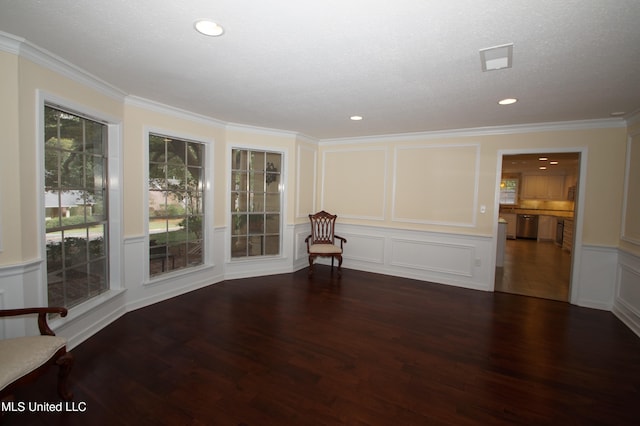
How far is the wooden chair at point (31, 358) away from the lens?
1.54 metres

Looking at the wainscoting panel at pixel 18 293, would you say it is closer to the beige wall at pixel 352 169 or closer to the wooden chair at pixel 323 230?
the beige wall at pixel 352 169

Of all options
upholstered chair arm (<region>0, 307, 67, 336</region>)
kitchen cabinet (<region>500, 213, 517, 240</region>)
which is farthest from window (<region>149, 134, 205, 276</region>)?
kitchen cabinet (<region>500, 213, 517, 240</region>)

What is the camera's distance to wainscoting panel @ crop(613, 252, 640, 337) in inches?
125

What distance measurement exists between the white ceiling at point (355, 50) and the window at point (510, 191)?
689 cm

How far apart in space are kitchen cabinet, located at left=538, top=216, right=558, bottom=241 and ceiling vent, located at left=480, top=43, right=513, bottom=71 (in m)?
8.98

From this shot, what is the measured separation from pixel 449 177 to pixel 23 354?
496 cm

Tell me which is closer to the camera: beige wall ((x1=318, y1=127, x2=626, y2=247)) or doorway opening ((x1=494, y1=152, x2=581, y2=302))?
beige wall ((x1=318, y1=127, x2=626, y2=247))

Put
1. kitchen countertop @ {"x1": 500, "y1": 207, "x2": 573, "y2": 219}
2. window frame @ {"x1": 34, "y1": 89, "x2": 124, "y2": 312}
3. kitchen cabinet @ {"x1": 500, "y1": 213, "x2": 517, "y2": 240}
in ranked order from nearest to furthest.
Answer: window frame @ {"x1": 34, "y1": 89, "x2": 124, "y2": 312}, kitchen countertop @ {"x1": 500, "y1": 207, "x2": 573, "y2": 219}, kitchen cabinet @ {"x1": 500, "y1": 213, "x2": 517, "y2": 240}

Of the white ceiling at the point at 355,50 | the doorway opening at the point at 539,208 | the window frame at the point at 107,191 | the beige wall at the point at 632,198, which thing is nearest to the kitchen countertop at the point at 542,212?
the doorway opening at the point at 539,208

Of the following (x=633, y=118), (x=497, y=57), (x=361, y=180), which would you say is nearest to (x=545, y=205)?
(x=633, y=118)

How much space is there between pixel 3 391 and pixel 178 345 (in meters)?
1.22

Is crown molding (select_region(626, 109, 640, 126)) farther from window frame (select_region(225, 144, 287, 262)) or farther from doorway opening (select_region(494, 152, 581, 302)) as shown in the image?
window frame (select_region(225, 144, 287, 262))

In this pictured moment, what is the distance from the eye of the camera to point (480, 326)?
3166 mm

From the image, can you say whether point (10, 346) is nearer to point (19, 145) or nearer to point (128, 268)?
point (19, 145)
